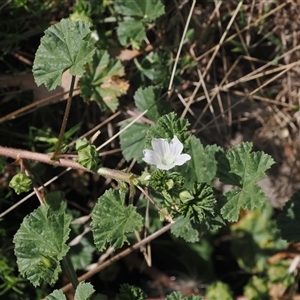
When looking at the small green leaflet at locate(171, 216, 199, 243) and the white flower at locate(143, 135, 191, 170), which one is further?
the small green leaflet at locate(171, 216, 199, 243)

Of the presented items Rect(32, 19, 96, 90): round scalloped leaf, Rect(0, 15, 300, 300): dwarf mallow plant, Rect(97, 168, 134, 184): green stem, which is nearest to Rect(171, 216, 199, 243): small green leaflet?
Rect(0, 15, 300, 300): dwarf mallow plant

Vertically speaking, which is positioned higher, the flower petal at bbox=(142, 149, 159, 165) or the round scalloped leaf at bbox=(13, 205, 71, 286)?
the flower petal at bbox=(142, 149, 159, 165)

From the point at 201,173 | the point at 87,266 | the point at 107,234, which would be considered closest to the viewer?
the point at 107,234

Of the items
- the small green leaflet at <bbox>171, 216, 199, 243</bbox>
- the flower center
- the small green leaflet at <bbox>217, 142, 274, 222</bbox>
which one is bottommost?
the small green leaflet at <bbox>171, 216, 199, 243</bbox>

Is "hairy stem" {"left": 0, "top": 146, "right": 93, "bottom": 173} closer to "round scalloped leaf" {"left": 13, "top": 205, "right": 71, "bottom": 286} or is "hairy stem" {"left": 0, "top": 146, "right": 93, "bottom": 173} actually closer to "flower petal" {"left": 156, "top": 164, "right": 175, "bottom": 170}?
"round scalloped leaf" {"left": 13, "top": 205, "right": 71, "bottom": 286}

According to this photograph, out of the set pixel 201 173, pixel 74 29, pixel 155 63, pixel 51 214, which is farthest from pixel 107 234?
pixel 155 63

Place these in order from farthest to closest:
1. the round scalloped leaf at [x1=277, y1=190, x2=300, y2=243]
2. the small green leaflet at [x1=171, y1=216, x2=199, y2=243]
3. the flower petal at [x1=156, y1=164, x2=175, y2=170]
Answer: the round scalloped leaf at [x1=277, y1=190, x2=300, y2=243] < the small green leaflet at [x1=171, y1=216, x2=199, y2=243] < the flower petal at [x1=156, y1=164, x2=175, y2=170]

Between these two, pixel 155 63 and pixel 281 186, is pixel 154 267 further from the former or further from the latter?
pixel 155 63
